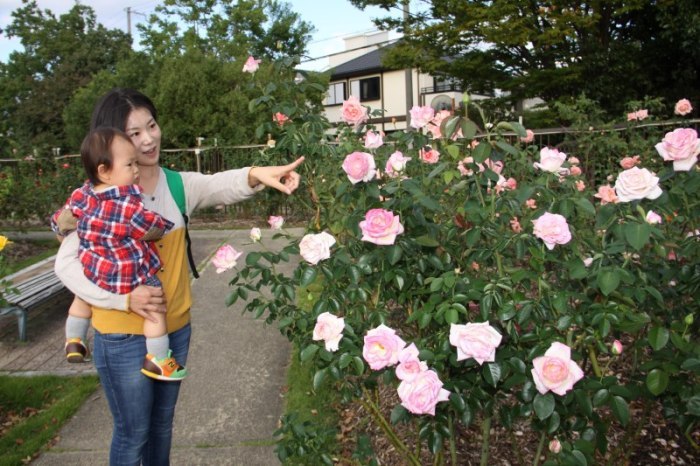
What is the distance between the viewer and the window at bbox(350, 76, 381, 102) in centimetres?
3878

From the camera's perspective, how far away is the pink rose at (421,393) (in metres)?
1.55

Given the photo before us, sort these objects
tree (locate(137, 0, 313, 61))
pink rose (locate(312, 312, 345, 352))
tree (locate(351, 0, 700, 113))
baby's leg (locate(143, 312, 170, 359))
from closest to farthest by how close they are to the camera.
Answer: pink rose (locate(312, 312, 345, 352)), baby's leg (locate(143, 312, 170, 359)), tree (locate(351, 0, 700, 113)), tree (locate(137, 0, 313, 61))

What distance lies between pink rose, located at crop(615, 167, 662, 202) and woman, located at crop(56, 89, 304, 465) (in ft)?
3.77

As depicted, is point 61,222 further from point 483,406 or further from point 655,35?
point 655,35

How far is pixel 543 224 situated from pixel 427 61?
47.9 ft

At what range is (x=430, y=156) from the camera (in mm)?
2564

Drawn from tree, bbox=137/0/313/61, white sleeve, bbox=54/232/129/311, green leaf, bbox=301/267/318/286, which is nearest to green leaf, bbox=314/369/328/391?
green leaf, bbox=301/267/318/286

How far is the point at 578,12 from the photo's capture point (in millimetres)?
12562

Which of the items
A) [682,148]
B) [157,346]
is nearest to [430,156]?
[682,148]

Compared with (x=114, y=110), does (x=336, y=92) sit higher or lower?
higher

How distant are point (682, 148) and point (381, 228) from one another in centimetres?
93

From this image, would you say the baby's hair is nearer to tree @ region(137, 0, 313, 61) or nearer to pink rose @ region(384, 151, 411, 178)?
pink rose @ region(384, 151, 411, 178)

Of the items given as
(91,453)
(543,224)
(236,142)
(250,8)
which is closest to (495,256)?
(543,224)

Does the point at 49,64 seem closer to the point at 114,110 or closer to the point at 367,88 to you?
the point at 367,88
